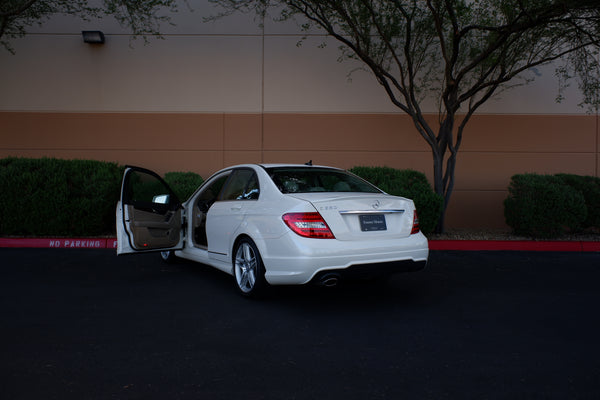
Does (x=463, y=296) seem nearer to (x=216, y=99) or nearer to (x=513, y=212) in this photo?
(x=513, y=212)

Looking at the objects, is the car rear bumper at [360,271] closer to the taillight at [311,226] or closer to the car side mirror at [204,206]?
the taillight at [311,226]

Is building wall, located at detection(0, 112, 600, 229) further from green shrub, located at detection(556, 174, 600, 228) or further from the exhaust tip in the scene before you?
the exhaust tip

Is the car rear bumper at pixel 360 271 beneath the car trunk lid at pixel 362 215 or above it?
beneath

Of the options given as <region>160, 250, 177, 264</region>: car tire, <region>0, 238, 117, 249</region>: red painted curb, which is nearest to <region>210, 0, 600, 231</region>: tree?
<region>160, 250, 177, 264</region>: car tire

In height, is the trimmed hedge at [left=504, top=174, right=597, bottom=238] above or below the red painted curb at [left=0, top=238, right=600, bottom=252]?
above

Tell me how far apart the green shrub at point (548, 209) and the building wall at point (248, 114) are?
251 centimetres

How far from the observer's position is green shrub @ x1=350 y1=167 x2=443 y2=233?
8.95 metres

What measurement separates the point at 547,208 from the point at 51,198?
32.7 feet

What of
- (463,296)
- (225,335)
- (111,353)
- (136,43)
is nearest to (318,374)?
(225,335)

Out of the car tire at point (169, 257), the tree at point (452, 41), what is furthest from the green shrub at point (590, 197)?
the car tire at point (169, 257)

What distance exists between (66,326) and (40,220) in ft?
20.3

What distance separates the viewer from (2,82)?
1191cm

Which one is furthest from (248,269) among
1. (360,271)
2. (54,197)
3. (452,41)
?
(452,41)

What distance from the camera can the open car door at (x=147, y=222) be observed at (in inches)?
227
